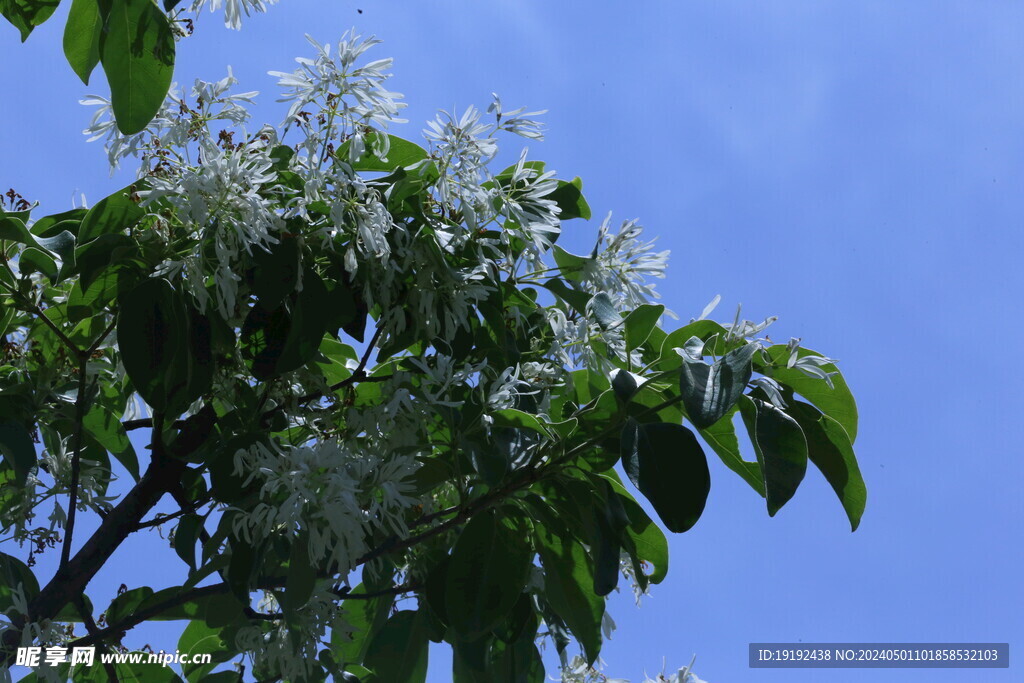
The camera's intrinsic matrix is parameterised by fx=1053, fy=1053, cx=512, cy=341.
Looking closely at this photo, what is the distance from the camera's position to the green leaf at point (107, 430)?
58.1 inches

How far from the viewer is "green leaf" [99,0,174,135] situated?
120 centimetres

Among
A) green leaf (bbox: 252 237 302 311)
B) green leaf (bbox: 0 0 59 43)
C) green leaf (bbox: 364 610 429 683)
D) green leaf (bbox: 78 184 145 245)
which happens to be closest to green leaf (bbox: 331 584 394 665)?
green leaf (bbox: 364 610 429 683)

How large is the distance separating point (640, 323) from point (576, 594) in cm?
38

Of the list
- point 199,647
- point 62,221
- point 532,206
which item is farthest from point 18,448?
point 532,206

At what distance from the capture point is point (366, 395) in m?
1.46

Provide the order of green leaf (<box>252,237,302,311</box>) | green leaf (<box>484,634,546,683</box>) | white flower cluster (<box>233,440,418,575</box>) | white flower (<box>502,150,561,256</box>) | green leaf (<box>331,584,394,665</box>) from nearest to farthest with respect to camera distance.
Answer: white flower cluster (<box>233,440,418,575</box>)
green leaf (<box>252,237,302,311</box>)
white flower (<box>502,150,561,256</box>)
green leaf (<box>484,634,546,683</box>)
green leaf (<box>331,584,394,665</box>)

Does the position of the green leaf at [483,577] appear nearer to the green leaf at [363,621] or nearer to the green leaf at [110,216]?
the green leaf at [363,621]

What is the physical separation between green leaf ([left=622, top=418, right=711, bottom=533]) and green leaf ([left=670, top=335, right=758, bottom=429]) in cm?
9

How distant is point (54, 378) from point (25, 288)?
150 mm

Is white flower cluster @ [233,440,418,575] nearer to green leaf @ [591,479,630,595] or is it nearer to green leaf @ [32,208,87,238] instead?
green leaf @ [591,479,630,595]

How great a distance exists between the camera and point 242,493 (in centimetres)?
124

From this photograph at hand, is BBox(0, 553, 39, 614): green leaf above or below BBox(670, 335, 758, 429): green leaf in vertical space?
below

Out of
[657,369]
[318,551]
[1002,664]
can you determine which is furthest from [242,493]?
[1002,664]

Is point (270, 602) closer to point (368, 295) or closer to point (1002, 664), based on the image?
point (368, 295)
